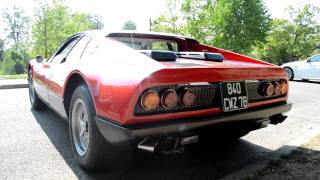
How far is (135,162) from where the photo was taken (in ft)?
10.9

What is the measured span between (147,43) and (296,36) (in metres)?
40.7

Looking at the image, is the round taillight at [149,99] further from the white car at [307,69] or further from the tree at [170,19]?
the tree at [170,19]

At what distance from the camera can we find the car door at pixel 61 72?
358cm

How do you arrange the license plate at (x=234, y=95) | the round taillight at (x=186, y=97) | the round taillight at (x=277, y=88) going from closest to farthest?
the round taillight at (x=186, y=97) < the license plate at (x=234, y=95) < the round taillight at (x=277, y=88)

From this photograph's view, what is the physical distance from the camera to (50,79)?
4.20 metres

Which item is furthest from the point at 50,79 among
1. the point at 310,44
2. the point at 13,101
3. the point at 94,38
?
the point at 310,44

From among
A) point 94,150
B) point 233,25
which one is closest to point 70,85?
point 94,150

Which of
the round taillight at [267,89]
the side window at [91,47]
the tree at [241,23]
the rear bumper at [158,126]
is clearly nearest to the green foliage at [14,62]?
the tree at [241,23]

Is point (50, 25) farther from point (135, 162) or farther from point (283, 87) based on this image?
point (283, 87)

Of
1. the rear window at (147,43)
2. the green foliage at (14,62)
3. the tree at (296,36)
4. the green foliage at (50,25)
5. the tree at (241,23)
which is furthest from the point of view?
the green foliage at (14,62)

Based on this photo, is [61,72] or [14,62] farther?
[14,62]

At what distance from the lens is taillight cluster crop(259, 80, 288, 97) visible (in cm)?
316

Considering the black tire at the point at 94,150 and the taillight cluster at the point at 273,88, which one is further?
the taillight cluster at the point at 273,88

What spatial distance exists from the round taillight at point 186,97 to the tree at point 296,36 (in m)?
40.1
